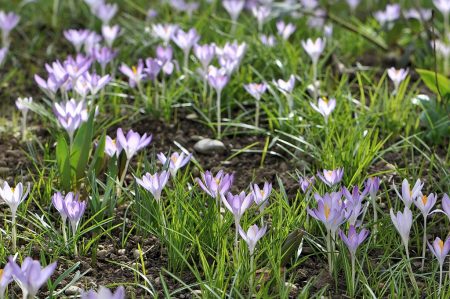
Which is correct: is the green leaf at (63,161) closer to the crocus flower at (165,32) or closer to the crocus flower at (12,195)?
the crocus flower at (12,195)

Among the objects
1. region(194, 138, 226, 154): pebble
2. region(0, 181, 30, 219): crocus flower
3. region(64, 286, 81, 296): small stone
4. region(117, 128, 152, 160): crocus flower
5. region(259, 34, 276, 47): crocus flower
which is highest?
region(0, 181, 30, 219): crocus flower

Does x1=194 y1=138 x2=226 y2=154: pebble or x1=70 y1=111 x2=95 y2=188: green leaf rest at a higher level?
x1=70 y1=111 x2=95 y2=188: green leaf

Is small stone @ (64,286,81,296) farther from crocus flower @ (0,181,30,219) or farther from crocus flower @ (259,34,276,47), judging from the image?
crocus flower @ (259,34,276,47)

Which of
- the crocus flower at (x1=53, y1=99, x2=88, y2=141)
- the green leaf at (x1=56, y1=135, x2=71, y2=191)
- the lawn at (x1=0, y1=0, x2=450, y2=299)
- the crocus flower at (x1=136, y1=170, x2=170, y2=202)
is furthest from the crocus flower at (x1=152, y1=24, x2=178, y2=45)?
the crocus flower at (x1=136, y1=170, x2=170, y2=202)

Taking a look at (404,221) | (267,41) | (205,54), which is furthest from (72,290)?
(267,41)

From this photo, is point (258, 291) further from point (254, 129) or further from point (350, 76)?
point (350, 76)

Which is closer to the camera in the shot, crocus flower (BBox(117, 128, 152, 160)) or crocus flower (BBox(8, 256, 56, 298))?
crocus flower (BBox(8, 256, 56, 298))

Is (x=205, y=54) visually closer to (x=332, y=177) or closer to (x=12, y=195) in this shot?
(x=332, y=177)
